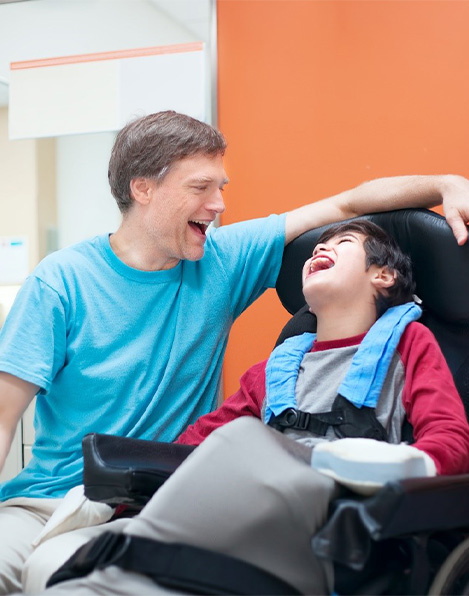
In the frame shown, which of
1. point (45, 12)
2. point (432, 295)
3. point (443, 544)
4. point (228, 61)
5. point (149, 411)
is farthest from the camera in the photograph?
point (45, 12)

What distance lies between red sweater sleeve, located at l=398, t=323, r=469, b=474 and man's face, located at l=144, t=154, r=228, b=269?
561mm

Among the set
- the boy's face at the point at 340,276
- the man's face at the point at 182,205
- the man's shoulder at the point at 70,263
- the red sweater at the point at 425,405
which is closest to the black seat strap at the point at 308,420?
the red sweater at the point at 425,405

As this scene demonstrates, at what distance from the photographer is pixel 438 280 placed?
1508 mm

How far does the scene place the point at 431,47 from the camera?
256cm

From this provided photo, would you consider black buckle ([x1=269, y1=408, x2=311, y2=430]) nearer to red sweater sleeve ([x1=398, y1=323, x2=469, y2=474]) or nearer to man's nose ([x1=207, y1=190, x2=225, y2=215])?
red sweater sleeve ([x1=398, y1=323, x2=469, y2=474])

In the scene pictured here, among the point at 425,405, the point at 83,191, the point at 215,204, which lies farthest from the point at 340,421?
the point at 83,191

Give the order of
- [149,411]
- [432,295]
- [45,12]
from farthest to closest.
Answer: [45,12] → [149,411] → [432,295]

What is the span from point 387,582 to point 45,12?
2.66 m

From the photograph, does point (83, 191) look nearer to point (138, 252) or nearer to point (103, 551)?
point (138, 252)

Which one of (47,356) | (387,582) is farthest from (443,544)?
(47,356)

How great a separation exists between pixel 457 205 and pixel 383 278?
20 cm

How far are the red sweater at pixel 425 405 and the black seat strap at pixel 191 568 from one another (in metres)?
→ 0.33

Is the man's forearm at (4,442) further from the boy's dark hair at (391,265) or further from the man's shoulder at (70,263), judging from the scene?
the boy's dark hair at (391,265)

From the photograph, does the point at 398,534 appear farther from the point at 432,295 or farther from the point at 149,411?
the point at 149,411
